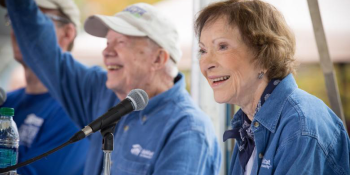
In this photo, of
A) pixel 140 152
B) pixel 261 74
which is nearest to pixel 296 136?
pixel 261 74

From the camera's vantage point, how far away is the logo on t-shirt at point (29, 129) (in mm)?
2844

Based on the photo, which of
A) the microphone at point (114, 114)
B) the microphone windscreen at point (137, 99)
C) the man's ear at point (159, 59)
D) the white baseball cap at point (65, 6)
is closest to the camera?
the microphone at point (114, 114)

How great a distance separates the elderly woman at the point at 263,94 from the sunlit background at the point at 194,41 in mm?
185

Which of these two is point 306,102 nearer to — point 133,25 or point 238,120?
point 238,120

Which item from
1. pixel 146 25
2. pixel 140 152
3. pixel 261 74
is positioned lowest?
pixel 140 152

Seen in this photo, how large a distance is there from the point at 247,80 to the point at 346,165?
0.45 meters

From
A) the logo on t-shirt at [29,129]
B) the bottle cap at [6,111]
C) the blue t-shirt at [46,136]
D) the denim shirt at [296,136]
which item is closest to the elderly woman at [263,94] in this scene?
the denim shirt at [296,136]

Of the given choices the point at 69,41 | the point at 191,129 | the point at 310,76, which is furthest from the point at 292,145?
the point at 310,76

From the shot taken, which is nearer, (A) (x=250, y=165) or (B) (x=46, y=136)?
(A) (x=250, y=165)

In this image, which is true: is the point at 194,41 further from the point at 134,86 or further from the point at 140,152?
the point at 140,152

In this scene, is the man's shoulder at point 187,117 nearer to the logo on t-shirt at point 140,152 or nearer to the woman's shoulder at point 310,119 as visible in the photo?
the logo on t-shirt at point 140,152

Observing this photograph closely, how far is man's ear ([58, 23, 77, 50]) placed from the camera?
3.19 meters

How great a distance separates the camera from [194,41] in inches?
103

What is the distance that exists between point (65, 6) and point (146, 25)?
933 millimetres
